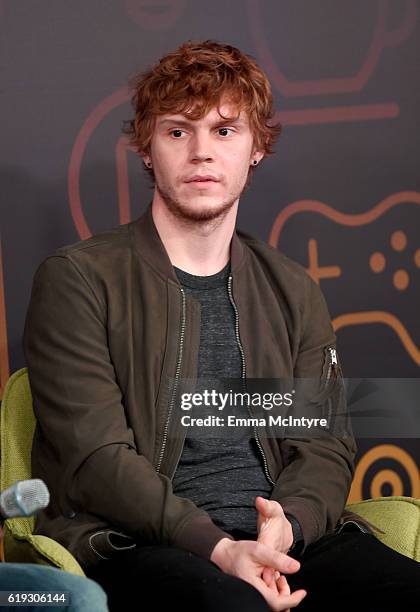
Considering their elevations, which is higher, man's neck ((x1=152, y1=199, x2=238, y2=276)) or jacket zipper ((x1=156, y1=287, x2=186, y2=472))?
man's neck ((x1=152, y1=199, x2=238, y2=276))

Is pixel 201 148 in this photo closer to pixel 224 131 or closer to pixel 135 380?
pixel 224 131

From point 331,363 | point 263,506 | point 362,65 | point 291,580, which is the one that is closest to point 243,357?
point 331,363

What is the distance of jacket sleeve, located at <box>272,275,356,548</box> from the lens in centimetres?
235

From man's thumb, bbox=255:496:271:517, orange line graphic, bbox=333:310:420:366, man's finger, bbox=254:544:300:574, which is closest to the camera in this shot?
man's finger, bbox=254:544:300:574

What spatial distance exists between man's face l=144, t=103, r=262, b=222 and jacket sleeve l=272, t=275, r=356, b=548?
35 cm

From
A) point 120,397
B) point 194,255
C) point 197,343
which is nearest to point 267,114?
point 194,255

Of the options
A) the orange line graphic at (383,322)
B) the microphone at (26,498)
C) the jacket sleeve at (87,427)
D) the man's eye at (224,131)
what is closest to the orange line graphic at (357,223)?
the orange line graphic at (383,322)

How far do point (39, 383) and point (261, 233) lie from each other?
1.07 metres

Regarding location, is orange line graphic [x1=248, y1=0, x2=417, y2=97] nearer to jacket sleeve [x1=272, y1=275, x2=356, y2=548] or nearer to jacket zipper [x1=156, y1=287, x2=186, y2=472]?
jacket sleeve [x1=272, y1=275, x2=356, y2=548]

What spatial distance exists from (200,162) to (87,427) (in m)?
0.67

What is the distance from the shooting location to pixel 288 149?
317 cm

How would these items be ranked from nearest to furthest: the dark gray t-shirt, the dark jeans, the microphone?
the microphone → the dark jeans → the dark gray t-shirt

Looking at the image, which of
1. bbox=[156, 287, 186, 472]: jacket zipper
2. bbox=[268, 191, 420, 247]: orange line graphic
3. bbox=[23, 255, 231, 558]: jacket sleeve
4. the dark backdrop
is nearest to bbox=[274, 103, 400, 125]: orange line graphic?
the dark backdrop

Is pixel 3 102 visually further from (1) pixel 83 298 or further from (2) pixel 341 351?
(2) pixel 341 351
